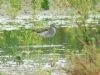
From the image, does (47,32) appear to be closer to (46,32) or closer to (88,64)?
(46,32)

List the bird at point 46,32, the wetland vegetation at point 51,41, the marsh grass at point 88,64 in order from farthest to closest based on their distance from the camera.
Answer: the bird at point 46,32, the wetland vegetation at point 51,41, the marsh grass at point 88,64

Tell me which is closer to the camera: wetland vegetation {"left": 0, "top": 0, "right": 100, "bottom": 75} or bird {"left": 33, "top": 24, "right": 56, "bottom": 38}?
wetland vegetation {"left": 0, "top": 0, "right": 100, "bottom": 75}

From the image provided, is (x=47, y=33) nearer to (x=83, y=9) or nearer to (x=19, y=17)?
(x=83, y=9)

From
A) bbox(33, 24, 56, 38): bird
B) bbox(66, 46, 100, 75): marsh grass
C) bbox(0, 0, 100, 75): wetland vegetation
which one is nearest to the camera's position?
bbox(66, 46, 100, 75): marsh grass

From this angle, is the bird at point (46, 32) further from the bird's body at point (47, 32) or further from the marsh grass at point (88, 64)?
the marsh grass at point (88, 64)

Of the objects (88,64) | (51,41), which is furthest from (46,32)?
(88,64)

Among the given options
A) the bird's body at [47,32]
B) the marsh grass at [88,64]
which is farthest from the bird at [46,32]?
the marsh grass at [88,64]

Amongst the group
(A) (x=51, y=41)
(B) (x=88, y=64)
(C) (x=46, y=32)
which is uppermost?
(B) (x=88, y=64)

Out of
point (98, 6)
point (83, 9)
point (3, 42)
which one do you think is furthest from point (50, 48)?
point (98, 6)

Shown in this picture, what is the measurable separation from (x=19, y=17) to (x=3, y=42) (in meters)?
5.13

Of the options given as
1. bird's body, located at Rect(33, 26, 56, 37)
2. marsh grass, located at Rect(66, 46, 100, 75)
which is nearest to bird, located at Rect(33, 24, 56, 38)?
bird's body, located at Rect(33, 26, 56, 37)

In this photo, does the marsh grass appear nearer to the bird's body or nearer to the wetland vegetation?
the wetland vegetation

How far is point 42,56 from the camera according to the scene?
11.4 meters

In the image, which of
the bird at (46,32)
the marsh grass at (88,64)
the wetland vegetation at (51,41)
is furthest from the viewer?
the bird at (46,32)
